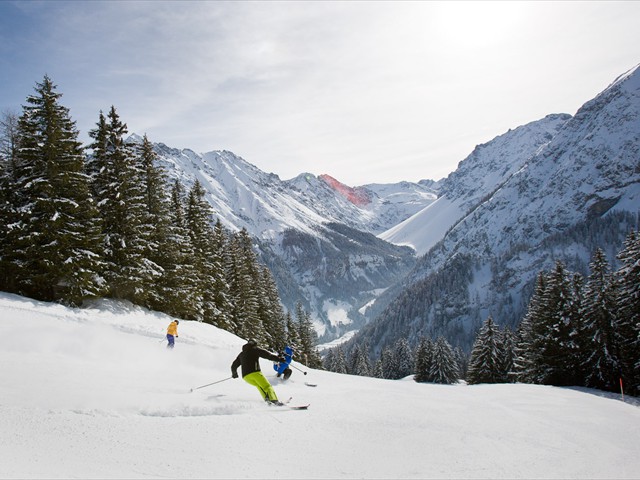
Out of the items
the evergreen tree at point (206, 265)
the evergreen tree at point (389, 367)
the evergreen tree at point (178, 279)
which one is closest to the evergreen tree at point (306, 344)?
the evergreen tree at point (206, 265)

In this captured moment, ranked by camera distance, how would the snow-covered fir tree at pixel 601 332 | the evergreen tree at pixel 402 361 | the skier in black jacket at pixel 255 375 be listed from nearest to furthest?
the skier in black jacket at pixel 255 375 < the snow-covered fir tree at pixel 601 332 < the evergreen tree at pixel 402 361

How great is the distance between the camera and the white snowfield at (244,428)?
696 cm

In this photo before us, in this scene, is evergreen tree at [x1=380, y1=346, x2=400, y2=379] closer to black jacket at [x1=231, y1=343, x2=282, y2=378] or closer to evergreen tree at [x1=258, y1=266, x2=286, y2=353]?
evergreen tree at [x1=258, y1=266, x2=286, y2=353]

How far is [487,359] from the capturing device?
47.9 m

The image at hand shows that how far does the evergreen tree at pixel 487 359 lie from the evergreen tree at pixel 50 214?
41.6 m

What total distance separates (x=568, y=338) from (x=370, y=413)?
28908mm

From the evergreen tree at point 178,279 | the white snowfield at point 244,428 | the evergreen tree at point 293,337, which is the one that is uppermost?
the evergreen tree at point 178,279

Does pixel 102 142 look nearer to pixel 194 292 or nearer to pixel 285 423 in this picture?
pixel 194 292

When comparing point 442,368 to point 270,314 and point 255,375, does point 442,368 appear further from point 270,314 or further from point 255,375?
point 255,375

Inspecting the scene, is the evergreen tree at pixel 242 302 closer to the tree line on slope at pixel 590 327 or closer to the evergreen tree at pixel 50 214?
the evergreen tree at pixel 50 214

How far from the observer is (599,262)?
106 feet

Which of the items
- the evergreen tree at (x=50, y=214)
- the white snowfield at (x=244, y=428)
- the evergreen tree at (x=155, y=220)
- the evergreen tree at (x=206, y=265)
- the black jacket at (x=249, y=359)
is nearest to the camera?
the white snowfield at (x=244, y=428)

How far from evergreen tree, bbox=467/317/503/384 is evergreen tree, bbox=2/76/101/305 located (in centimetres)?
4163

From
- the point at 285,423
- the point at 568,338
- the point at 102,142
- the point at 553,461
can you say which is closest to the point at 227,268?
the point at 102,142
